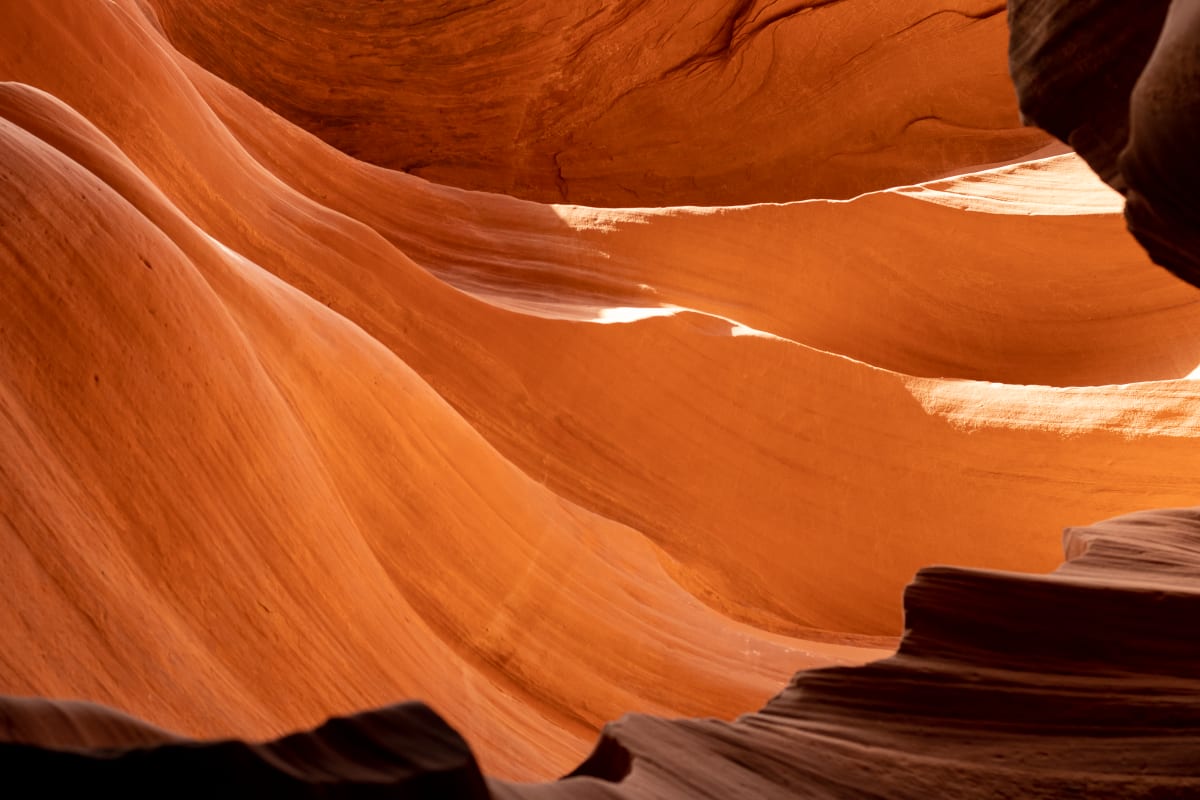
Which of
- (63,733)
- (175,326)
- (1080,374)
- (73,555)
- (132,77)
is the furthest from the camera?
(1080,374)

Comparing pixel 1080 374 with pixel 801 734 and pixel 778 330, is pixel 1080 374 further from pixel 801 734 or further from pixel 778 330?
pixel 801 734

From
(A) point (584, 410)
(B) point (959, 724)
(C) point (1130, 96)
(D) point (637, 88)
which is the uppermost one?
(D) point (637, 88)

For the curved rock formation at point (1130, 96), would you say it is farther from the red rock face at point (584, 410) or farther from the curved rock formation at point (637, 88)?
the curved rock formation at point (637, 88)

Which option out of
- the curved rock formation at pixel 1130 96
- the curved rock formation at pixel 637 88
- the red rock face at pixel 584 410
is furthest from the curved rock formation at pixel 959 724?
the curved rock formation at pixel 637 88

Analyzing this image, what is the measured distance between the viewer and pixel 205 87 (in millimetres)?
6656

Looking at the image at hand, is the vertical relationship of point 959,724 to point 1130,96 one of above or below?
below

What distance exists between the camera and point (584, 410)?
5090 mm

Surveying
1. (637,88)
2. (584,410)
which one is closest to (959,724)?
(584,410)

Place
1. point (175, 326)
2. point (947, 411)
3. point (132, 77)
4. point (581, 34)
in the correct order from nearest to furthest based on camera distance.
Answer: point (175, 326)
point (132, 77)
point (947, 411)
point (581, 34)

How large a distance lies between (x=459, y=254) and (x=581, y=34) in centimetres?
363

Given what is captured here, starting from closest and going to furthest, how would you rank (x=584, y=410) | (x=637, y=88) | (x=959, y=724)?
(x=959, y=724)
(x=584, y=410)
(x=637, y=88)

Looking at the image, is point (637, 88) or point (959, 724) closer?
point (959, 724)

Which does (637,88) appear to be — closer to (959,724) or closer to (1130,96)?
(1130,96)

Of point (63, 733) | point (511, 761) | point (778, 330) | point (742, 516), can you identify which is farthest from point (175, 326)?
point (778, 330)
